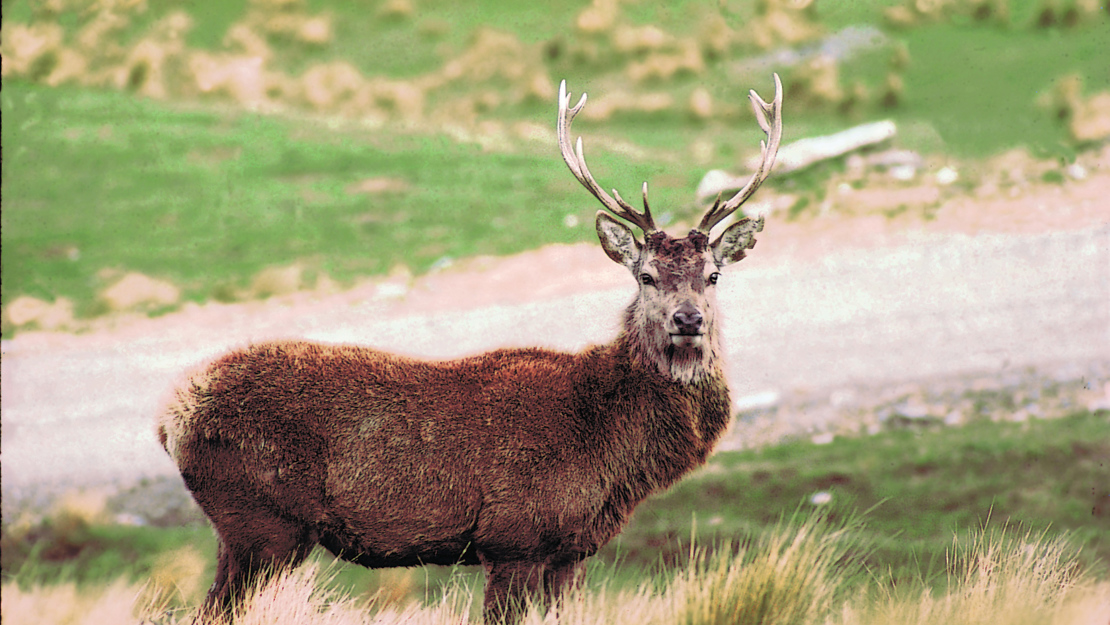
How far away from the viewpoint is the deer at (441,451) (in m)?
4.74

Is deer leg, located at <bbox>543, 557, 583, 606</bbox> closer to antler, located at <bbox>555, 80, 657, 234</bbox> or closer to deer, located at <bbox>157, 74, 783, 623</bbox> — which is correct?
deer, located at <bbox>157, 74, 783, 623</bbox>

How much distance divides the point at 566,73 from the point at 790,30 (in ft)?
9.30

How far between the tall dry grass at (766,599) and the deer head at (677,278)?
0.94m

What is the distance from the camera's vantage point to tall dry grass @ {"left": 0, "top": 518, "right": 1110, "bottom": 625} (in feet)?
16.1

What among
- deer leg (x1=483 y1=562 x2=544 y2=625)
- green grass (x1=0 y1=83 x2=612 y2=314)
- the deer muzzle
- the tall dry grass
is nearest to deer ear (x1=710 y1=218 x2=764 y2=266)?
the deer muzzle

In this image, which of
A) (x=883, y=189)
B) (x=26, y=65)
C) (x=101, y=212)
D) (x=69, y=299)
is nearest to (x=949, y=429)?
(x=883, y=189)


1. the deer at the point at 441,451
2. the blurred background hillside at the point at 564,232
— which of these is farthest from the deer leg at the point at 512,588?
the blurred background hillside at the point at 564,232

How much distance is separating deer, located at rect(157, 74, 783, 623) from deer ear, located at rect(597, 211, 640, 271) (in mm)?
94

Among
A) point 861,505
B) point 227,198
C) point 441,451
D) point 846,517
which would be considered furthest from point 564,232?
point 441,451

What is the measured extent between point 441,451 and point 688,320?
1252mm

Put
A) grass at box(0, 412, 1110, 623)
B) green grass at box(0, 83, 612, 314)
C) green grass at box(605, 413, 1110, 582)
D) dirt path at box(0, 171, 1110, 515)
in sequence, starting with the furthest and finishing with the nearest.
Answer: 1. green grass at box(0, 83, 612, 314)
2. dirt path at box(0, 171, 1110, 515)
3. green grass at box(605, 413, 1110, 582)
4. grass at box(0, 412, 1110, 623)

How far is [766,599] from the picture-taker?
4.96 metres

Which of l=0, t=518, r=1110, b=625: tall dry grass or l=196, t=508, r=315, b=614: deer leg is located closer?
l=196, t=508, r=315, b=614: deer leg

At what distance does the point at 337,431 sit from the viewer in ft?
15.7
